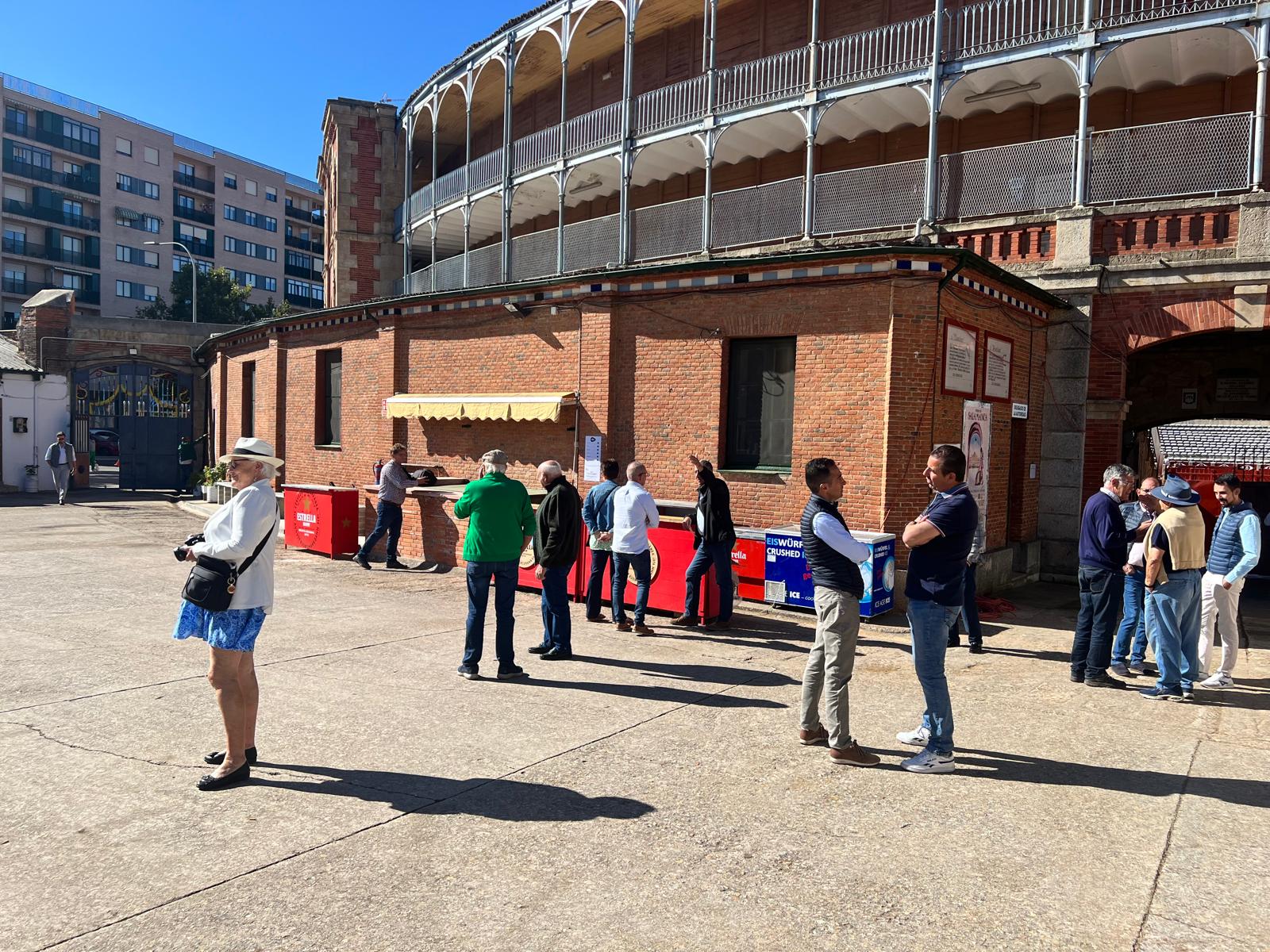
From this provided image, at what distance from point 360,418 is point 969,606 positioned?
40.9ft

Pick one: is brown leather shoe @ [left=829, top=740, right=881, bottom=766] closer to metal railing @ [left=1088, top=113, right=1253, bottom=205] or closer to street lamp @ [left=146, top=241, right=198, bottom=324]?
metal railing @ [left=1088, top=113, right=1253, bottom=205]

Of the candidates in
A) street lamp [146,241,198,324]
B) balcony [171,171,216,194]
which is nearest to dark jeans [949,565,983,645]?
street lamp [146,241,198,324]

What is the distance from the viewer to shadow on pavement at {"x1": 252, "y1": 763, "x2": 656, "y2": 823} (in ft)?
15.1

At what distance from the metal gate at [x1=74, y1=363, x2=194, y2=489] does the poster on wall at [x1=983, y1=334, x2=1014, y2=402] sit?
24.2m

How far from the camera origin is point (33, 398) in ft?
90.8

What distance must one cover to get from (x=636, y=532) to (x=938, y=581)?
4519mm

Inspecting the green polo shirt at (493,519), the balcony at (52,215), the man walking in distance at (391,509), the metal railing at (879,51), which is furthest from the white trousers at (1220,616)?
the balcony at (52,215)

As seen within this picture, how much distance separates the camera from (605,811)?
466 centimetres

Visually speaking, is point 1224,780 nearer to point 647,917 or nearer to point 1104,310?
point 647,917

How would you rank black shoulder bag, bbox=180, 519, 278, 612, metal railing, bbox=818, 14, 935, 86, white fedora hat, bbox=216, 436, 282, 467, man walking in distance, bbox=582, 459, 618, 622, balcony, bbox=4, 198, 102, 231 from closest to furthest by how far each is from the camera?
black shoulder bag, bbox=180, 519, 278, 612 < white fedora hat, bbox=216, 436, 282, 467 < man walking in distance, bbox=582, 459, 618, 622 < metal railing, bbox=818, 14, 935, 86 < balcony, bbox=4, 198, 102, 231

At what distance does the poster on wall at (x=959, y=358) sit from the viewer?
11.1 meters

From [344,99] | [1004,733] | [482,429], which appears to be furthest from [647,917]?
[344,99]

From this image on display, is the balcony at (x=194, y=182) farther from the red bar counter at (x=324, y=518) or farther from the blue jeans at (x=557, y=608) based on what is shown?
the blue jeans at (x=557, y=608)

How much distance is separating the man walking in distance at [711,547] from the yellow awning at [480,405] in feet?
13.1
